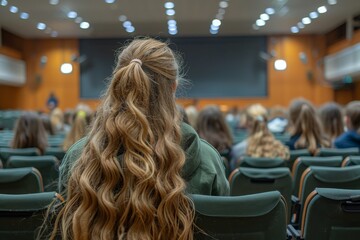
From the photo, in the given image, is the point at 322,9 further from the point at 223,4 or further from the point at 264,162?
the point at 264,162

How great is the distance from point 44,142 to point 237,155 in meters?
1.97

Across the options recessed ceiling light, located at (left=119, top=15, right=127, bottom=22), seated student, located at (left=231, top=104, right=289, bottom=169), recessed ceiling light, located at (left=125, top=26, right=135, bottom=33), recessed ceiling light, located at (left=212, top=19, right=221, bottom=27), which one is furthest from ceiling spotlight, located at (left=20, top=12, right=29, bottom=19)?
seated student, located at (left=231, top=104, right=289, bottom=169)

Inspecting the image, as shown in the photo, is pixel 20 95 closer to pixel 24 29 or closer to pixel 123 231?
pixel 24 29

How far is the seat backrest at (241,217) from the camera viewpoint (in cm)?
140

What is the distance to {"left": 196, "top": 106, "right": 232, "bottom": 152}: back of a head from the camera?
4.25 meters

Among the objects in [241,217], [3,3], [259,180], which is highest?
[3,3]

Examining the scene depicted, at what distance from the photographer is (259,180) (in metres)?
2.83

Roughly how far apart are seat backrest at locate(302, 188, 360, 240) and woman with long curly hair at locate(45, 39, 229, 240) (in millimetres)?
597

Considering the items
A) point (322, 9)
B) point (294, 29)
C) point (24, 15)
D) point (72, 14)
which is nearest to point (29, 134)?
point (72, 14)

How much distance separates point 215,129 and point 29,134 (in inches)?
74.6

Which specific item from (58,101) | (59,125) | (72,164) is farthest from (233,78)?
(72,164)

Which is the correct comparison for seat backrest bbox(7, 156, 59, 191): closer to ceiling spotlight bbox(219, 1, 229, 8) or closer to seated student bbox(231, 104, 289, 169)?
seated student bbox(231, 104, 289, 169)

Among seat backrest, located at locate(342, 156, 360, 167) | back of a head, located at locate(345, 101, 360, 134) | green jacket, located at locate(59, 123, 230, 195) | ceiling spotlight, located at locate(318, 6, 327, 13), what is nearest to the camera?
green jacket, located at locate(59, 123, 230, 195)

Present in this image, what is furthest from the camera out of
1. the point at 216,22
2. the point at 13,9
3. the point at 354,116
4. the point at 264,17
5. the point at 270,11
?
the point at 216,22
